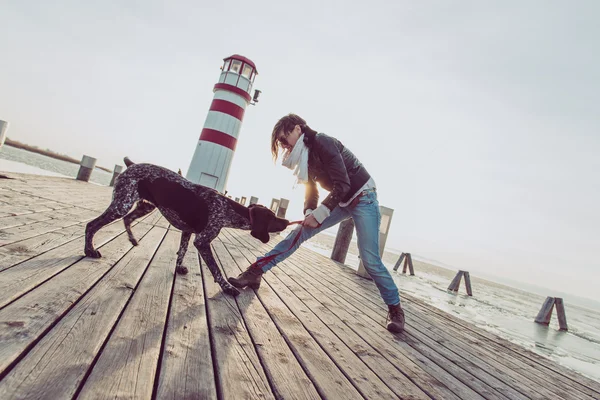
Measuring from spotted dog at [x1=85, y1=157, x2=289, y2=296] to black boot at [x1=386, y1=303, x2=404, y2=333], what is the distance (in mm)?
1366

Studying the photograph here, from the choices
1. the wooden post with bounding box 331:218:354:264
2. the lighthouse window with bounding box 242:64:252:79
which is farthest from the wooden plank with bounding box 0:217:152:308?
the lighthouse window with bounding box 242:64:252:79

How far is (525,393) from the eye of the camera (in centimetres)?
226

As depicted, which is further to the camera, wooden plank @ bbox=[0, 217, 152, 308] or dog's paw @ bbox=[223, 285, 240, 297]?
dog's paw @ bbox=[223, 285, 240, 297]

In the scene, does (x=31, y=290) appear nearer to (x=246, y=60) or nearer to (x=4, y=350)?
(x=4, y=350)

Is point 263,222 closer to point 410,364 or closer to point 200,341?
point 200,341

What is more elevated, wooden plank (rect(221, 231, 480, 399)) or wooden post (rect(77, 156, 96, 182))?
wooden post (rect(77, 156, 96, 182))

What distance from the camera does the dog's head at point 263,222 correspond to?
314cm

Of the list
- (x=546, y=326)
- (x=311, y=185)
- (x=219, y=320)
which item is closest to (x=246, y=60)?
(x=311, y=185)

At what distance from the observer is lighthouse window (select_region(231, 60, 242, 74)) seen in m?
12.1

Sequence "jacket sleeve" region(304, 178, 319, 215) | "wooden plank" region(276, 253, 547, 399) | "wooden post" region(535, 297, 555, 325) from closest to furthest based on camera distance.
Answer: "wooden plank" region(276, 253, 547, 399) → "jacket sleeve" region(304, 178, 319, 215) → "wooden post" region(535, 297, 555, 325)

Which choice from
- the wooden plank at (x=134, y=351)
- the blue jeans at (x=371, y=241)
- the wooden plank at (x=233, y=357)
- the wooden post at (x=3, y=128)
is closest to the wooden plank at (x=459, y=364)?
the blue jeans at (x=371, y=241)

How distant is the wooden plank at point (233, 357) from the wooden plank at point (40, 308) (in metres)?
0.81

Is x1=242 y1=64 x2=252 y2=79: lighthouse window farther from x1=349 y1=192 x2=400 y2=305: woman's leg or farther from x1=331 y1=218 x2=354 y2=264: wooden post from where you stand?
x1=349 y1=192 x2=400 y2=305: woman's leg

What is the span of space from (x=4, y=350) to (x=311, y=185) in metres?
2.89
